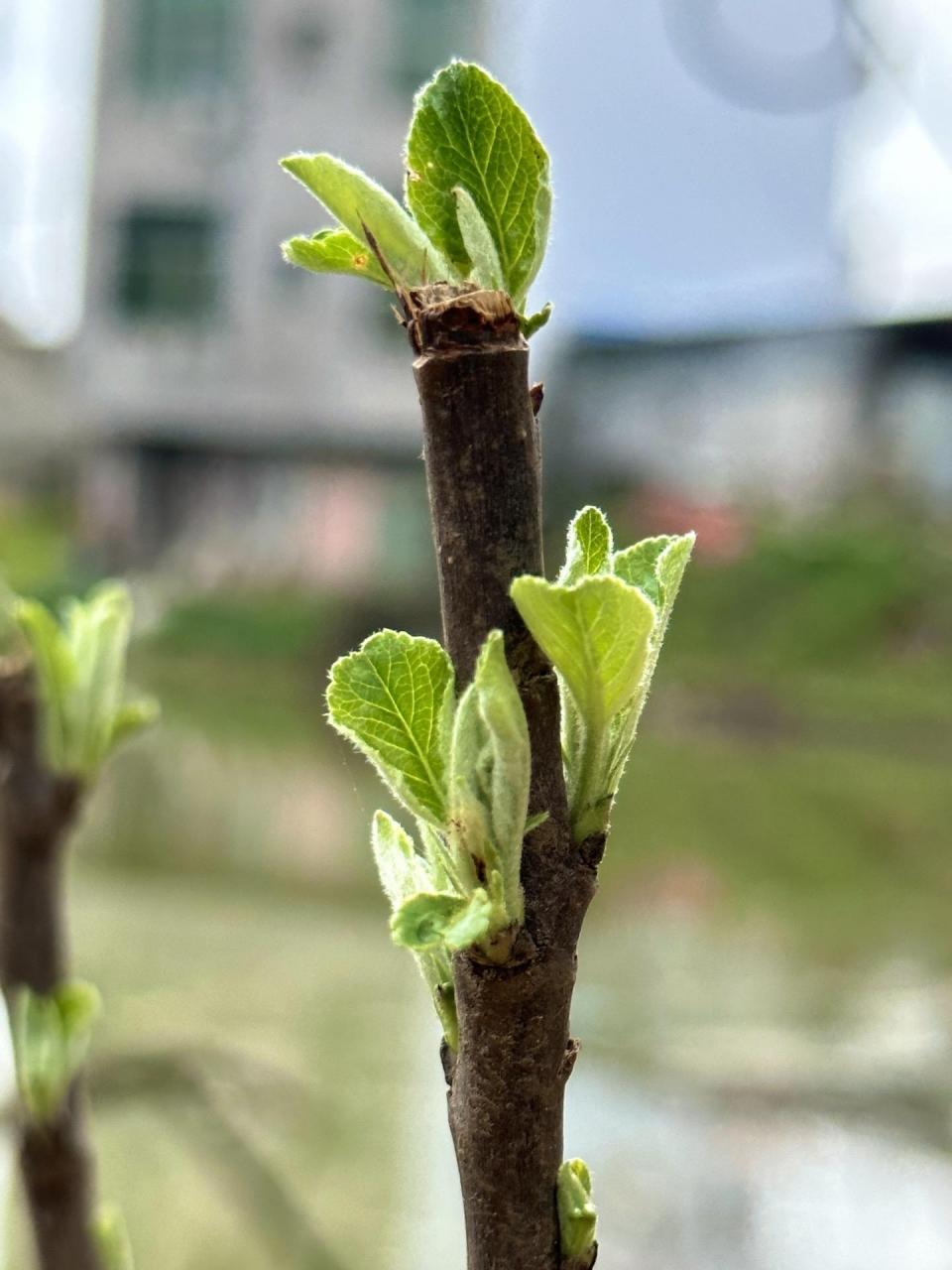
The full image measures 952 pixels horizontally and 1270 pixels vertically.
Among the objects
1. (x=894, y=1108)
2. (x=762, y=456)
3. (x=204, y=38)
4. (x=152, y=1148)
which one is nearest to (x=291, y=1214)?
(x=152, y=1148)

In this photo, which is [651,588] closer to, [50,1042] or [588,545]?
[588,545]

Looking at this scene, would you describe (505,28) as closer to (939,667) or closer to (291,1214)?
(939,667)

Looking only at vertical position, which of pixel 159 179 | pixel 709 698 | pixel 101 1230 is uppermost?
pixel 159 179

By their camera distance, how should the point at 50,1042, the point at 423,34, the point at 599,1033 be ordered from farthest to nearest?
1. the point at 423,34
2. the point at 599,1033
3. the point at 50,1042

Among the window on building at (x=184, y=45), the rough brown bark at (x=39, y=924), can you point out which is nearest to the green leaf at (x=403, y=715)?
the rough brown bark at (x=39, y=924)

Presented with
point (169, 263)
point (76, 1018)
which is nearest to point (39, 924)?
point (76, 1018)

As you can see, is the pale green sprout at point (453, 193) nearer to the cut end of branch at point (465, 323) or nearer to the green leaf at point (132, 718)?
the cut end of branch at point (465, 323)
